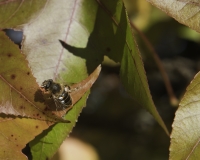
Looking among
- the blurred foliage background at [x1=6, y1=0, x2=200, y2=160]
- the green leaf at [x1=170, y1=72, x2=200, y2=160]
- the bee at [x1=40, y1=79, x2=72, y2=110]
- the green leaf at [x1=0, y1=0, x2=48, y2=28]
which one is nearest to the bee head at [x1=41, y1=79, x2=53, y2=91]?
the bee at [x1=40, y1=79, x2=72, y2=110]

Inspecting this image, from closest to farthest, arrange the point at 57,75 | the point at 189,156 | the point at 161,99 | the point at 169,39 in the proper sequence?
the point at 189,156, the point at 57,75, the point at 161,99, the point at 169,39

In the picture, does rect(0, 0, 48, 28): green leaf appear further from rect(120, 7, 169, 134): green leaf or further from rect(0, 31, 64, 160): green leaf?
rect(120, 7, 169, 134): green leaf

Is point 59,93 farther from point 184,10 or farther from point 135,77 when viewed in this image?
point 184,10

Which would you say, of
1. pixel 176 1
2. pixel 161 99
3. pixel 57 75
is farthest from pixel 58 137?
pixel 161 99

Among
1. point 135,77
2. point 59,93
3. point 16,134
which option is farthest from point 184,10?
point 16,134

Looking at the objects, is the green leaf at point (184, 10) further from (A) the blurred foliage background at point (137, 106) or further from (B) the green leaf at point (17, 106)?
(A) the blurred foliage background at point (137, 106)

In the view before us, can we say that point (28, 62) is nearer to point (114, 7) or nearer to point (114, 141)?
point (114, 7)

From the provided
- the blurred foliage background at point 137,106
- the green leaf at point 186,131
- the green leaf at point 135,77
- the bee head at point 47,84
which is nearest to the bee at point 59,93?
the bee head at point 47,84
